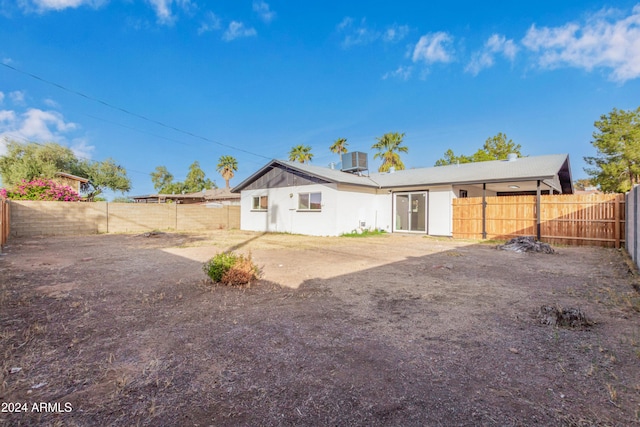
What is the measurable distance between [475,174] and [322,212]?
745 cm

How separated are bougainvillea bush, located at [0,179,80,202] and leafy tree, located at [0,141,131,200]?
19.8 feet

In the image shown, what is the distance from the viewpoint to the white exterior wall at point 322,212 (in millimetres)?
14164

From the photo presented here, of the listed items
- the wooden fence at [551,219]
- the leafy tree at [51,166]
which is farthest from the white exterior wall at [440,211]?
the leafy tree at [51,166]

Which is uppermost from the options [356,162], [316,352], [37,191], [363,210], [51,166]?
[51,166]

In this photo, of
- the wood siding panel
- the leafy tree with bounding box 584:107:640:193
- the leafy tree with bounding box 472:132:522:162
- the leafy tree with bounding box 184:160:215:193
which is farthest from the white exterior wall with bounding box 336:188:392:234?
the leafy tree with bounding box 184:160:215:193

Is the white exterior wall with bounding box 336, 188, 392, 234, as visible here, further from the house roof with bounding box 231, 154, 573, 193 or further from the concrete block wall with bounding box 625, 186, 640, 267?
the concrete block wall with bounding box 625, 186, 640, 267

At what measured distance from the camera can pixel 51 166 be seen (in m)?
23.4

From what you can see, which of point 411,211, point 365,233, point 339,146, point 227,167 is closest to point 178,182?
point 227,167

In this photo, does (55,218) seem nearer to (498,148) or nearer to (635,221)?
(635,221)

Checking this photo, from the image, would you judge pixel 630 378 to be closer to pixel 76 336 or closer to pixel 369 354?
pixel 369 354

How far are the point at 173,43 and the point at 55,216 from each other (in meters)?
11.2

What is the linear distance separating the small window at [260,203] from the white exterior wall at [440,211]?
9.21 metres

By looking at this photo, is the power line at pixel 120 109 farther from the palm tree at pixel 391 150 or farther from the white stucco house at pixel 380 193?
the palm tree at pixel 391 150

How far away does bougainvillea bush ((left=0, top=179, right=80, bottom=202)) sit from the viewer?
48.4ft
